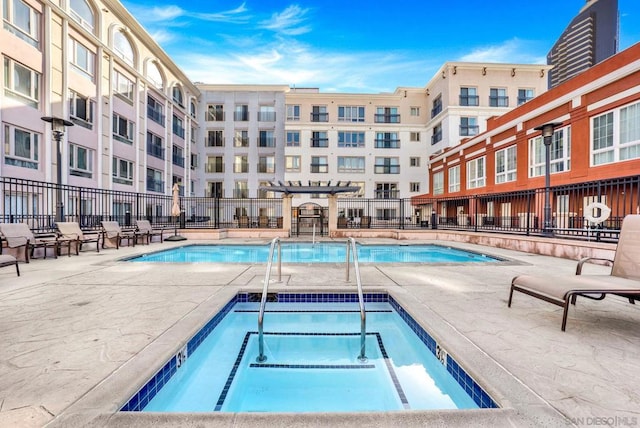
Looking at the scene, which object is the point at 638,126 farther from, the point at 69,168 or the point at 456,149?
the point at 69,168

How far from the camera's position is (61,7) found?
49.7 feet

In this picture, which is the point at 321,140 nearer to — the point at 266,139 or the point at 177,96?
the point at 266,139

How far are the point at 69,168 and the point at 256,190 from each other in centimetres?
1744

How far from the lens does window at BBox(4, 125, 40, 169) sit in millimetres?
12594

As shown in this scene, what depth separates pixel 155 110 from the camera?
80.0 ft

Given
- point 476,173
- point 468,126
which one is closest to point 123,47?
point 476,173

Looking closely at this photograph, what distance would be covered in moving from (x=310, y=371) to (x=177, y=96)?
32.0 meters

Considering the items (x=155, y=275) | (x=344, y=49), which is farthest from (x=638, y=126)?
(x=344, y=49)

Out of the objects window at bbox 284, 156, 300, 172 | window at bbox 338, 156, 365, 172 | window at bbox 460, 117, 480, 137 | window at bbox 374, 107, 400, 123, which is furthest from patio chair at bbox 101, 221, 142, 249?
window at bbox 374, 107, 400, 123

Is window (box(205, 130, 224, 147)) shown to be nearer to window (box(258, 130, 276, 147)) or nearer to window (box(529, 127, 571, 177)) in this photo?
window (box(258, 130, 276, 147))

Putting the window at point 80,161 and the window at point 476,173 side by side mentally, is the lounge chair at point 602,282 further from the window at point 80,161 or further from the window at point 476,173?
the window at point 80,161

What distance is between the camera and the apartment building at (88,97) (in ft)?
42.9

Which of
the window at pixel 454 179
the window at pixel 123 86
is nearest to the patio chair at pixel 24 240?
the window at pixel 123 86

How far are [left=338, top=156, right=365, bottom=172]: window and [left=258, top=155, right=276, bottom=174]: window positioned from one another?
7.41 meters
